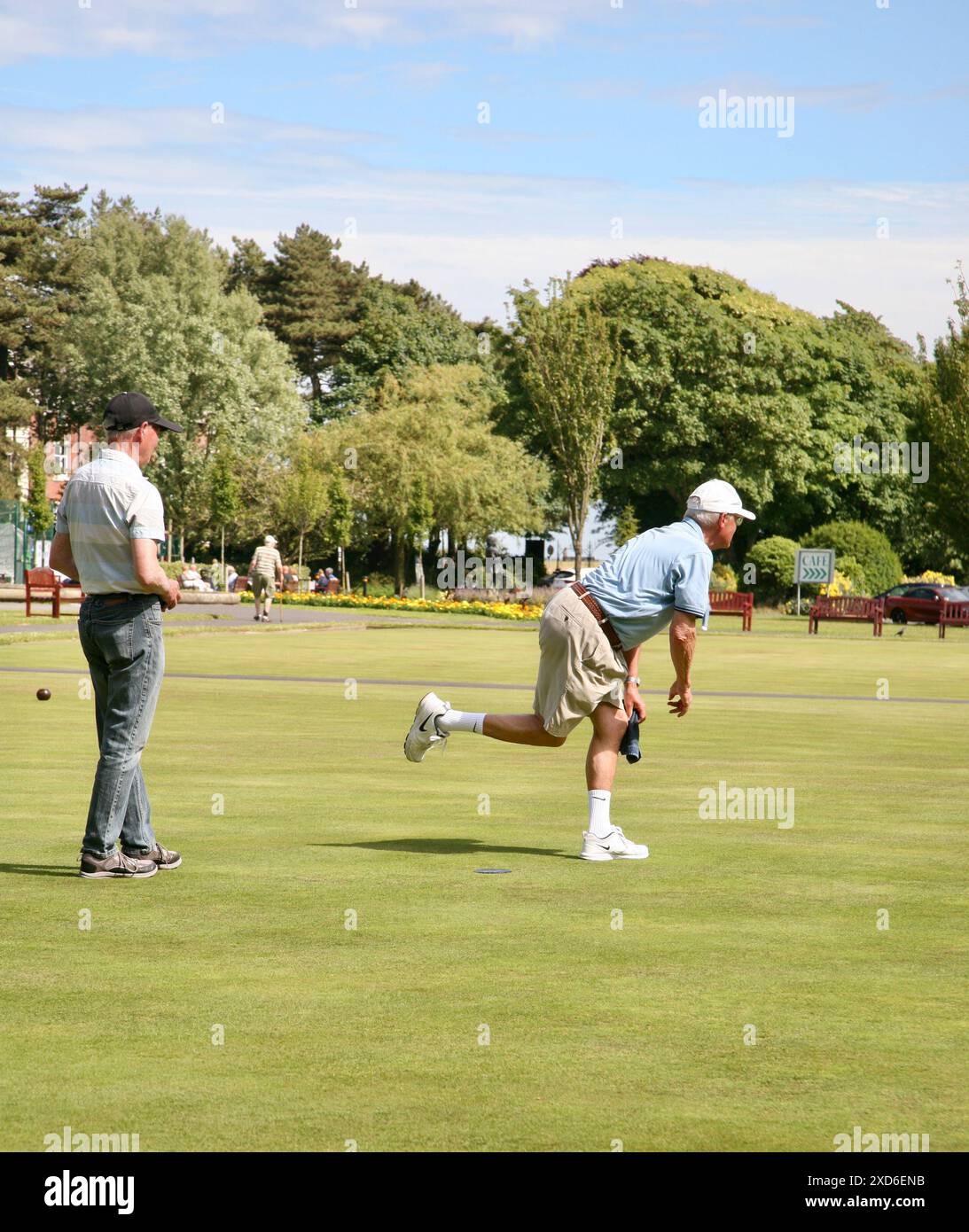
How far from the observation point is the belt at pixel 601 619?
8789 mm

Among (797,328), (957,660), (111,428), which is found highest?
(797,328)

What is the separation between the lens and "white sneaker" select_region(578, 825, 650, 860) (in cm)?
889

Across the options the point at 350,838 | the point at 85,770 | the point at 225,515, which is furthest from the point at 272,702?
the point at 225,515

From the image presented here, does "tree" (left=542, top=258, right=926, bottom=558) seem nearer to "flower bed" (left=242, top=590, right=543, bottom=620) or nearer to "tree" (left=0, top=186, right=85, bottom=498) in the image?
"flower bed" (left=242, top=590, right=543, bottom=620)

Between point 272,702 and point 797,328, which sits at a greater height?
point 797,328

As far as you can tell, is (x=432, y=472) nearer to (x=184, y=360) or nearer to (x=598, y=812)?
(x=184, y=360)

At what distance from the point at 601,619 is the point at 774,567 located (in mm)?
58299

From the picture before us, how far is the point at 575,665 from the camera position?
8758 mm

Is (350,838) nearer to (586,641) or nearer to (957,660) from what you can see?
(586,641)

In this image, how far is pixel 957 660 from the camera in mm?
34156

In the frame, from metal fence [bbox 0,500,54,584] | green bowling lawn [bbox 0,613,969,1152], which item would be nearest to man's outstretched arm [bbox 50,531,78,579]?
green bowling lawn [bbox 0,613,969,1152]

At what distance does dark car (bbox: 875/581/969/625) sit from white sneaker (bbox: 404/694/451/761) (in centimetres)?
4810
